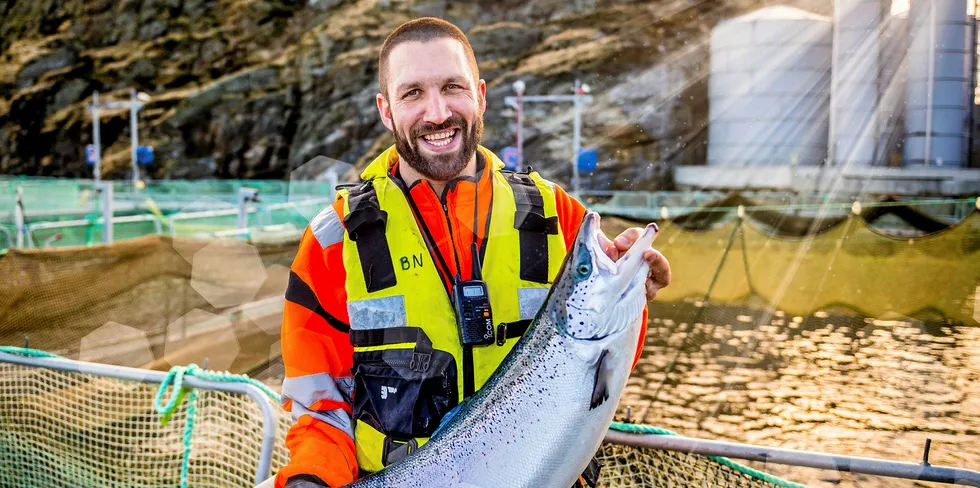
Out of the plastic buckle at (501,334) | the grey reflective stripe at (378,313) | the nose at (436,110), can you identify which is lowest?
the plastic buckle at (501,334)

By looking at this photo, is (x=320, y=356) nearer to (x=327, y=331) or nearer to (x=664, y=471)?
(x=327, y=331)

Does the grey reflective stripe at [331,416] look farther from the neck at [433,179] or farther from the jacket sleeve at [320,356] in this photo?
the neck at [433,179]

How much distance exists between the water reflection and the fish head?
7.15m

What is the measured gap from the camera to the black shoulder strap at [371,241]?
284 cm

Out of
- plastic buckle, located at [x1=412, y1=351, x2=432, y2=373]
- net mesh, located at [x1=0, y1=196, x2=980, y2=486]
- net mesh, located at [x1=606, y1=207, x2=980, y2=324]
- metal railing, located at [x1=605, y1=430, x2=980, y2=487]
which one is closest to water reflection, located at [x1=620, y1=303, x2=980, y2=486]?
net mesh, located at [x1=0, y1=196, x2=980, y2=486]

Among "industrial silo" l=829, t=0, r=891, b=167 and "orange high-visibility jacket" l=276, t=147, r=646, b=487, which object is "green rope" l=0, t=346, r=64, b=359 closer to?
"orange high-visibility jacket" l=276, t=147, r=646, b=487

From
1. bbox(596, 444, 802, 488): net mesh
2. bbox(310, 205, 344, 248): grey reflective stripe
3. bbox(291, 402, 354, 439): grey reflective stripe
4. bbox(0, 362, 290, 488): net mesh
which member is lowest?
bbox(0, 362, 290, 488): net mesh

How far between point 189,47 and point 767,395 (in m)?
88.0

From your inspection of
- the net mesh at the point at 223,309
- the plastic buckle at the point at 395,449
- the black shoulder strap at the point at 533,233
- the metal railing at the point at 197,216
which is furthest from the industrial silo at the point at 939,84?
the plastic buckle at the point at 395,449

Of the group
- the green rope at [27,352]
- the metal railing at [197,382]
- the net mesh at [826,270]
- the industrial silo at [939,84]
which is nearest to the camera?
the metal railing at [197,382]

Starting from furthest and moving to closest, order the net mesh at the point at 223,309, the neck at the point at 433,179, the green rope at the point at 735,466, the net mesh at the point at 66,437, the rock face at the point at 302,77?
Result: the rock face at the point at 302,77
the net mesh at the point at 223,309
the net mesh at the point at 66,437
the green rope at the point at 735,466
the neck at the point at 433,179

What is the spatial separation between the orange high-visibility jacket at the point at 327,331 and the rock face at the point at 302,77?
48.7 metres

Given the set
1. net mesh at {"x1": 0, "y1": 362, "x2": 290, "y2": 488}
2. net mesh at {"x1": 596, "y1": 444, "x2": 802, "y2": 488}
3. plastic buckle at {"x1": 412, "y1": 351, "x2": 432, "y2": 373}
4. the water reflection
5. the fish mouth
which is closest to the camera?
the fish mouth

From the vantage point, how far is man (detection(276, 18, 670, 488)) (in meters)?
2.81
